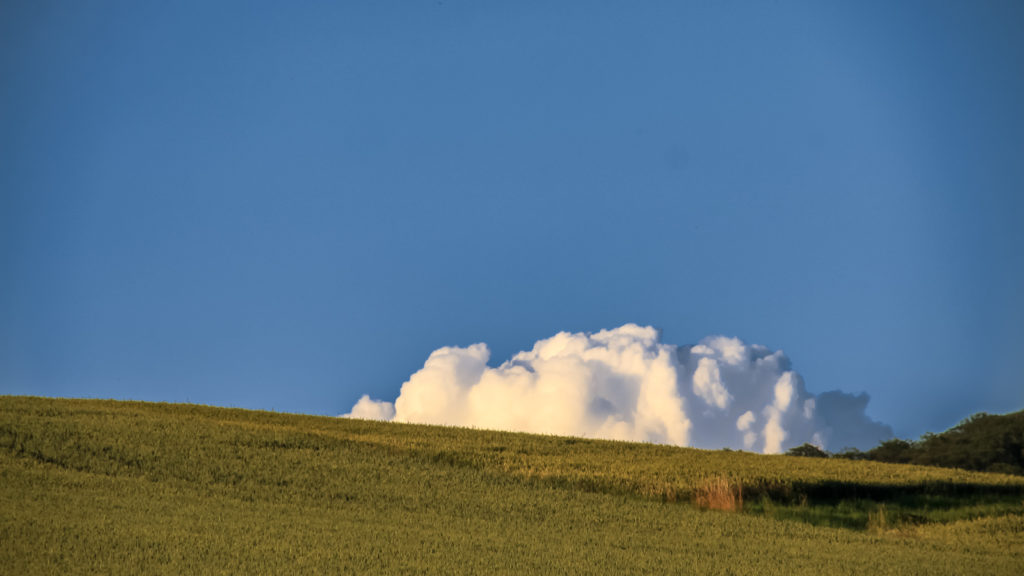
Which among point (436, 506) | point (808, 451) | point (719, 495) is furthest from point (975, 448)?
point (436, 506)

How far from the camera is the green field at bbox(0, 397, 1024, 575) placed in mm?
14977

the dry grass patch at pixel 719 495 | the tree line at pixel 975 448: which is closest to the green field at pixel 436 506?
the dry grass patch at pixel 719 495

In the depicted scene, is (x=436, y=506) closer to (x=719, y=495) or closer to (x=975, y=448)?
(x=719, y=495)

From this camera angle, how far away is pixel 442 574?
14008mm

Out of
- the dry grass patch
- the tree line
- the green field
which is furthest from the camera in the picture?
the tree line

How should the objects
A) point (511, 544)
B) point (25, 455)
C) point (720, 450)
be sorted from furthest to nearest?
point (720, 450)
point (25, 455)
point (511, 544)

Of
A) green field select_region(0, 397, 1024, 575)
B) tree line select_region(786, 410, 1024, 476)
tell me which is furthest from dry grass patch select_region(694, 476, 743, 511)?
tree line select_region(786, 410, 1024, 476)

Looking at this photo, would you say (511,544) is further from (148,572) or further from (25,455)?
(25,455)

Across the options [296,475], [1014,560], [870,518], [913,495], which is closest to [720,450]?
[913,495]

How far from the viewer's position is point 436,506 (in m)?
20.1

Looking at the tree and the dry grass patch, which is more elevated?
the tree

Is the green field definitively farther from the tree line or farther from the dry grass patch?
the tree line

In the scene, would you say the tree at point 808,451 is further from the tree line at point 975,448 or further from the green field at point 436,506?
the green field at point 436,506

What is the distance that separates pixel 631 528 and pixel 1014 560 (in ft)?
27.8
